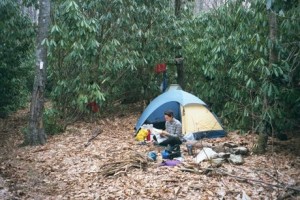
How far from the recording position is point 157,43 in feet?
41.9

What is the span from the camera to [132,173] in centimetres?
678

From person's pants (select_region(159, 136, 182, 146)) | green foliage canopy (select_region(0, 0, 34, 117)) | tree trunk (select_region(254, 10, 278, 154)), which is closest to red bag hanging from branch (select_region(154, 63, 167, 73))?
green foliage canopy (select_region(0, 0, 34, 117))

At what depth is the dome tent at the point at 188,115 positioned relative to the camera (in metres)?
9.85

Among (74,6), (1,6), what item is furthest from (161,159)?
(1,6)

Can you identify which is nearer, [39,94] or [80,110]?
[39,94]

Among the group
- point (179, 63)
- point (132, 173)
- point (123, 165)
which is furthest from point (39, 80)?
point (179, 63)

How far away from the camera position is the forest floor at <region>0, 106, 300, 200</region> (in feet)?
19.6

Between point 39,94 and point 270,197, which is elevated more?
point 39,94

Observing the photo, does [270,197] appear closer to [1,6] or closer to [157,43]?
[157,43]

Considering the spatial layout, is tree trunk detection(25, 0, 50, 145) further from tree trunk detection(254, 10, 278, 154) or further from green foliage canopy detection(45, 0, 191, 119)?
tree trunk detection(254, 10, 278, 154)

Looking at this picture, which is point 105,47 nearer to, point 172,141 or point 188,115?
point 188,115

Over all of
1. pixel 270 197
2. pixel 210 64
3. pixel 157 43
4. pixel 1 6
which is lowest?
pixel 270 197

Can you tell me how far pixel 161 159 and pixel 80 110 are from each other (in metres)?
4.59

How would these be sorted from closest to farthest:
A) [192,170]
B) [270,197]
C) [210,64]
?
[270,197] → [192,170] → [210,64]
